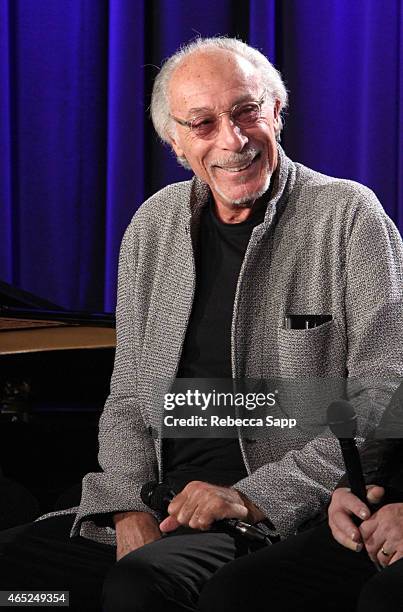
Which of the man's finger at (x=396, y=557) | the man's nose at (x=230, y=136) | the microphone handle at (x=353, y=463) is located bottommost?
the man's finger at (x=396, y=557)

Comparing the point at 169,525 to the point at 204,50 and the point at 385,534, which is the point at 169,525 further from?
the point at 204,50

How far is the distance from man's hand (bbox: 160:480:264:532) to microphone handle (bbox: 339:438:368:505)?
305 mm

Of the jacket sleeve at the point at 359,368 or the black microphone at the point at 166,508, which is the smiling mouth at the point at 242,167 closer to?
the jacket sleeve at the point at 359,368

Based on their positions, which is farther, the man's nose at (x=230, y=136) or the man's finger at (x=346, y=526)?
the man's nose at (x=230, y=136)

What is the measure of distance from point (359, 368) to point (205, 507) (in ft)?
1.24

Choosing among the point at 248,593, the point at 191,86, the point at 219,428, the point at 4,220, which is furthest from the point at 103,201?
the point at 248,593

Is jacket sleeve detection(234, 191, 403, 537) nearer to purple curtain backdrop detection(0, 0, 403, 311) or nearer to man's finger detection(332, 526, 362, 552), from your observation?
man's finger detection(332, 526, 362, 552)

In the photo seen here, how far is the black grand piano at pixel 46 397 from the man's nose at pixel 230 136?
681mm

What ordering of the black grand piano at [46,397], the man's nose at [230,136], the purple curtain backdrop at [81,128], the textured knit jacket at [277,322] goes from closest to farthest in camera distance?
the textured knit jacket at [277,322] → the man's nose at [230,136] → the black grand piano at [46,397] → the purple curtain backdrop at [81,128]

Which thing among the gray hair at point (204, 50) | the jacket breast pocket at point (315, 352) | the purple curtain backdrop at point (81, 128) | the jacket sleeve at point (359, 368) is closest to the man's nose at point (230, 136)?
the gray hair at point (204, 50)

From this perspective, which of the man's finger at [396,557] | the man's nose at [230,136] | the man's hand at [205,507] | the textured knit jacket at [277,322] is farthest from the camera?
the man's nose at [230,136]

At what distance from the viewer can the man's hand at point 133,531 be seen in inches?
73.0

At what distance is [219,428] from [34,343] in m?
0.97

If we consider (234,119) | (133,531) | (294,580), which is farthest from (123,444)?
(234,119)
